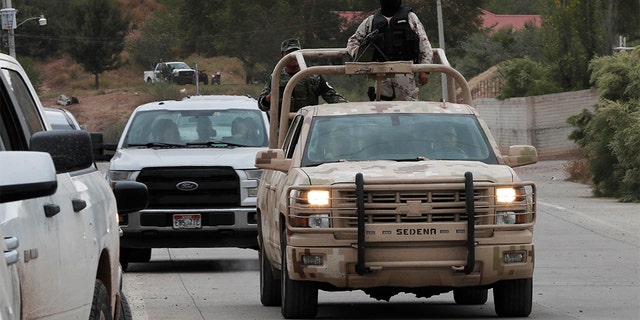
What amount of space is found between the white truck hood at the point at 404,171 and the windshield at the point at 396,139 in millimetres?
331

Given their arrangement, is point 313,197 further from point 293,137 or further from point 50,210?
point 50,210

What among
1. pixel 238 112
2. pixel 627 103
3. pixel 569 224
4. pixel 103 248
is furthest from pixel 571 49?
pixel 103 248

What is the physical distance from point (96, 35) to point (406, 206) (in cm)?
10466

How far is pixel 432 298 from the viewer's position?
1409 centimetres

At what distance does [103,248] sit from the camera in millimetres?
7656

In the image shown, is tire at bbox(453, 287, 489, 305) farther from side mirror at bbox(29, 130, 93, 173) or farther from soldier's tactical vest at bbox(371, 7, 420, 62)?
side mirror at bbox(29, 130, 93, 173)

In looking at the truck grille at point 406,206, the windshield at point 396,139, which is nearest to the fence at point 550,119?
the windshield at point 396,139

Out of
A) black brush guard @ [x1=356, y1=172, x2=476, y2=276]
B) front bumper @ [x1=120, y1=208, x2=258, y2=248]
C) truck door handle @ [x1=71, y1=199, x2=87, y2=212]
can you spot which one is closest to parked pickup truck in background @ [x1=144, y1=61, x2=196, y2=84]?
front bumper @ [x1=120, y1=208, x2=258, y2=248]

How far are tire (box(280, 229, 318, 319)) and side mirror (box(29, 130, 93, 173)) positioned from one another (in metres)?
5.64

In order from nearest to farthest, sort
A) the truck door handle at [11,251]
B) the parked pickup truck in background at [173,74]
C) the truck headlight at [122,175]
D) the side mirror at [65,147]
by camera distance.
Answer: the truck door handle at [11,251]
the side mirror at [65,147]
the truck headlight at [122,175]
the parked pickup truck in background at [173,74]

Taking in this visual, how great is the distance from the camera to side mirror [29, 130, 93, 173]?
18.9 feet

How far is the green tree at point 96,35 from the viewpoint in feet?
369

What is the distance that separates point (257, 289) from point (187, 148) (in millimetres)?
3241

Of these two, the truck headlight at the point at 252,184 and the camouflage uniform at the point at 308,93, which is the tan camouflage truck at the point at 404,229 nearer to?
the camouflage uniform at the point at 308,93
